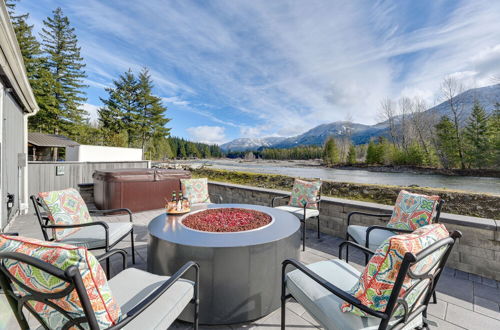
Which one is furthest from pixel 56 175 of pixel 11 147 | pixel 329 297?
pixel 329 297

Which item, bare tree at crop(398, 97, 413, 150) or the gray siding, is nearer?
the gray siding

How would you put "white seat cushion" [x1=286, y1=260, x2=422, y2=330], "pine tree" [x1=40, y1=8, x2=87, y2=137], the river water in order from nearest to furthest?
"white seat cushion" [x1=286, y1=260, x2=422, y2=330] → the river water → "pine tree" [x1=40, y1=8, x2=87, y2=137]

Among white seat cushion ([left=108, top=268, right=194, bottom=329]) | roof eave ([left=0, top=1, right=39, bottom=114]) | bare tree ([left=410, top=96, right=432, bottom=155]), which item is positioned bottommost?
white seat cushion ([left=108, top=268, right=194, bottom=329])

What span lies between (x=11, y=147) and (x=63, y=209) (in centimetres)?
301

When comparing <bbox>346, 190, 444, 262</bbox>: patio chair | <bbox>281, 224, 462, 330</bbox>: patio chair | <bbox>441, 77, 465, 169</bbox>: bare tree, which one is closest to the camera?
<bbox>281, 224, 462, 330</bbox>: patio chair

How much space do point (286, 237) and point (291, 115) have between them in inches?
658

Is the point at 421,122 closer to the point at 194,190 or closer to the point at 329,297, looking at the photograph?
the point at 194,190

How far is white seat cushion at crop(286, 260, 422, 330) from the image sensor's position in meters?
1.08

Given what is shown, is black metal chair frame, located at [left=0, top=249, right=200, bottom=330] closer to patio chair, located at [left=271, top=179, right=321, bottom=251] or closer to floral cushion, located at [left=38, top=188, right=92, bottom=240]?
floral cushion, located at [left=38, top=188, right=92, bottom=240]

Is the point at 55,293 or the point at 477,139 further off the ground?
the point at 477,139

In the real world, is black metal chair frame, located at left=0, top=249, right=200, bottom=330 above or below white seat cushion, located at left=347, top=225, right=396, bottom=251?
above

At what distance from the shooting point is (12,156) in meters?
4.04

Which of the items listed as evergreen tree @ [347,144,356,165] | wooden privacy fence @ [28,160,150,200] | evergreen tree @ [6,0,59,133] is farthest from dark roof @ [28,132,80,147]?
evergreen tree @ [347,144,356,165]

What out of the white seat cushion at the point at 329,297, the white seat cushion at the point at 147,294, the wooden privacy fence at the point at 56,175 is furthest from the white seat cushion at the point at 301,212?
the wooden privacy fence at the point at 56,175
